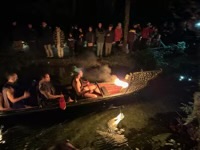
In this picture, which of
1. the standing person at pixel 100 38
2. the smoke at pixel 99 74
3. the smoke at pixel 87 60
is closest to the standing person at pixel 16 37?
the smoke at pixel 87 60

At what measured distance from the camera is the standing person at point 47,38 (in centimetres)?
1574

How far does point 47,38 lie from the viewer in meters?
16.0

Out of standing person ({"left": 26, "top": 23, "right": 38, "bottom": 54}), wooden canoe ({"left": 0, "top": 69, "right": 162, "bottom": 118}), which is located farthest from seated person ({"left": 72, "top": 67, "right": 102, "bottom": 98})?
standing person ({"left": 26, "top": 23, "right": 38, "bottom": 54})

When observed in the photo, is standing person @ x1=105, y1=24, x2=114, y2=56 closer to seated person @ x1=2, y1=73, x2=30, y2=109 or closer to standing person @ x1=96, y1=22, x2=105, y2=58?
standing person @ x1=96, y1=22, x2=105, y2=58

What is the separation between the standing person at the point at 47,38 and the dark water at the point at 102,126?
5962mm

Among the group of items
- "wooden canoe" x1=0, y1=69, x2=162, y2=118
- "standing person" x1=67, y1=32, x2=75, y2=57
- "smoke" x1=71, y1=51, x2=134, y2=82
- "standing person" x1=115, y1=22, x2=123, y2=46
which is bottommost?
"wooden canoe" x1=0, y1=69, x2=162, y2=118

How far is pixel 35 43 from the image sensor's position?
653 inches

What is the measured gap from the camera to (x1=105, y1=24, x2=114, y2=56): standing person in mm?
16630

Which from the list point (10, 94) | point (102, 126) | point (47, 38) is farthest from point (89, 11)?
point (10, 94)

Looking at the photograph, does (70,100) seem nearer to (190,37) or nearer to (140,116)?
(140,116)

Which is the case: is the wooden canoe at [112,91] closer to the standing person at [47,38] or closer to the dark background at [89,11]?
the standing person at [47,38]

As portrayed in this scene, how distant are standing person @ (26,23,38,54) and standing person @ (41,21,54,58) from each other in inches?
17.4

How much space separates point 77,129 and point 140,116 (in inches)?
109

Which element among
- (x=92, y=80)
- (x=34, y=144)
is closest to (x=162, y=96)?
(x=92, y=80)
